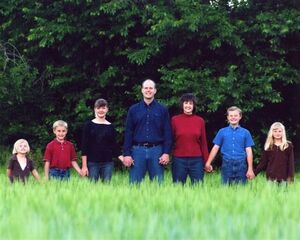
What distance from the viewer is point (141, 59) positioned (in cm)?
1655

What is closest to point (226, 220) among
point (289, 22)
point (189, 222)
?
point (189, 222)

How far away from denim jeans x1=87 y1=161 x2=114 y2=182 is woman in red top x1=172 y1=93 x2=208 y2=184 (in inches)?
38.6

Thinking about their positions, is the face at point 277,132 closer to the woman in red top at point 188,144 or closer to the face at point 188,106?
the woman in red top at point 188,144

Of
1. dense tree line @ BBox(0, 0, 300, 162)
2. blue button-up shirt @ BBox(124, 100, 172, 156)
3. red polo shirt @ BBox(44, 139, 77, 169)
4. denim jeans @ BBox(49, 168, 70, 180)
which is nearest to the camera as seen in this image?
blue button-up shirt @ BBox(124, 100, 172, 156)

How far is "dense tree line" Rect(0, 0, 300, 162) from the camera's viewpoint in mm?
16281

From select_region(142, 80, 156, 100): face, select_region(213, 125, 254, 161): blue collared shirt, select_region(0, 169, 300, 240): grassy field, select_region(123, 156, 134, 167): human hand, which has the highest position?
select_region(142, 80, 156, 100): face

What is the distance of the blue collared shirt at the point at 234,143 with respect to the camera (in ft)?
29.2

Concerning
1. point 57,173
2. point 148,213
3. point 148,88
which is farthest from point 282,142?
point 148,213

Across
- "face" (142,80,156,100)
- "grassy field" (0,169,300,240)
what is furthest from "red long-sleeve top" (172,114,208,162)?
"grassy field" (0,169,300,240)

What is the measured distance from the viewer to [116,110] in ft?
58.6

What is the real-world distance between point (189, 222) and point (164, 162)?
3.65 meters

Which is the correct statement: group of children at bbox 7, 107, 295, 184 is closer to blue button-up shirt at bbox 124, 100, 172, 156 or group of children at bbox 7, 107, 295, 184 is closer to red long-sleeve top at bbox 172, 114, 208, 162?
red long-sleeve top at bbox 172, 114, 208, 162

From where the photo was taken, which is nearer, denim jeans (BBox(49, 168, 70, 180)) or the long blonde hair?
the long blonde hair

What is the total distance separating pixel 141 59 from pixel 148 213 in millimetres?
11304
